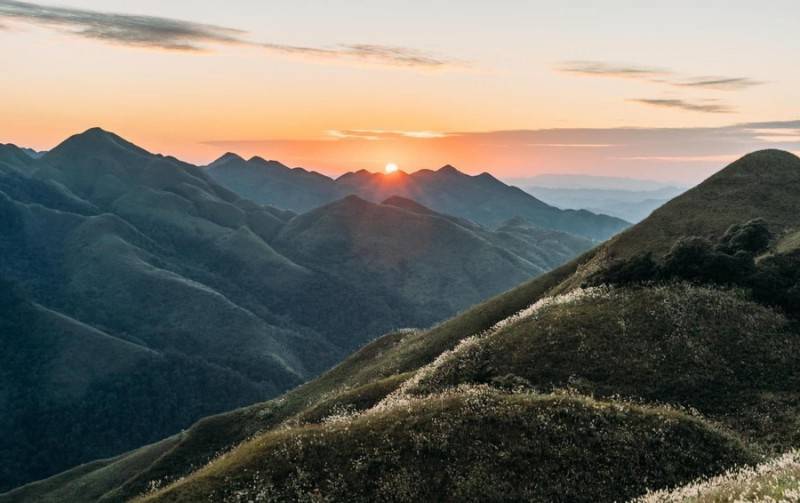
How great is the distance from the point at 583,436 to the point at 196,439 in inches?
2664

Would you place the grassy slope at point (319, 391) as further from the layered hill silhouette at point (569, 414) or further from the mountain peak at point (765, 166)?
the mountain peak at point (765, 166)

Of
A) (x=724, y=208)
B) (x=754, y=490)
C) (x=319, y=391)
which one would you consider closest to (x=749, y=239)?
(x=724, y=208)

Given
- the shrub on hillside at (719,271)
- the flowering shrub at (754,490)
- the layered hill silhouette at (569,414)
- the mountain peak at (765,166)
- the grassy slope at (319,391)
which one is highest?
the mountain peak at (765,166)

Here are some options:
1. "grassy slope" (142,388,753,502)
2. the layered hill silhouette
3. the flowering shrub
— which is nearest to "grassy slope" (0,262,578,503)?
the layered hill silhouette

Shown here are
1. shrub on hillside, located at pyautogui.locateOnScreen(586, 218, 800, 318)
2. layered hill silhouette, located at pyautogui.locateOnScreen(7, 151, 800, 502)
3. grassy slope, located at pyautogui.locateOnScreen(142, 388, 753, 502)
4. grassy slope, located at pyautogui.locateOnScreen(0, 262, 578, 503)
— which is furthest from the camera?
grassy slope, located at pyautogui.locateOnScreen(0, 262, 578, 503)

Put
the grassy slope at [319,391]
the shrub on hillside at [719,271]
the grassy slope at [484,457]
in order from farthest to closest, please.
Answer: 1. the grassy slope at [319,391]
2. the shrub on hillside at [719,271]
3. the grassy slope at [484,457]

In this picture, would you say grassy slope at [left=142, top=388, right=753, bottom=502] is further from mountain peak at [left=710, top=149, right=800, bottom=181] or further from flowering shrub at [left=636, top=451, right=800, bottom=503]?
mountain peak at [left=710, top=149, right=800, bottom=181]

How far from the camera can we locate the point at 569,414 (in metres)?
27.0

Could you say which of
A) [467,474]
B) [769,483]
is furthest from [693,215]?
[769,483]

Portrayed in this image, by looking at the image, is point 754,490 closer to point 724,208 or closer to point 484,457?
point 484,457

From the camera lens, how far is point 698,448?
82.0ft

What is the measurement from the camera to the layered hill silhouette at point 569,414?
24219 mm

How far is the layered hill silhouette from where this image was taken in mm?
24219

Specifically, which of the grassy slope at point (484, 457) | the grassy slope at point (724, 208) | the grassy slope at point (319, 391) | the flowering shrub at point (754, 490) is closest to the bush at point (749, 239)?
the grassy slope at point (724, 208)
